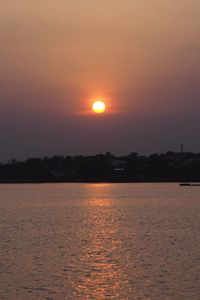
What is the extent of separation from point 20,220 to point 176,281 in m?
58.0

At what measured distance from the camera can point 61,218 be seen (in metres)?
102

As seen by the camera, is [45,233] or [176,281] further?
[45,233]

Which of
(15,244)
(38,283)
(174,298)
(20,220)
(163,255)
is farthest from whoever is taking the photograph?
(20,220)

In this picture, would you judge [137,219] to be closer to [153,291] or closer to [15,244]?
[15,244]

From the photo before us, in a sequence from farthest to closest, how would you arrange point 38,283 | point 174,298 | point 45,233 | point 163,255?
point 45,233 → point 163,255 → point 38,283 → point 174,298

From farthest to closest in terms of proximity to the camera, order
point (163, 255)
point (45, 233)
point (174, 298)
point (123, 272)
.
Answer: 1. point (45, 233)
2. point (163, 255)
3. point (123, 272)
4. point (174, 298)

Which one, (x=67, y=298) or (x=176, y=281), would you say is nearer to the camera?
(x=67, y=298)

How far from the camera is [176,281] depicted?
132ft

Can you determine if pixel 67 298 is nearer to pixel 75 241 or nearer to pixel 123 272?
pixel 123 272

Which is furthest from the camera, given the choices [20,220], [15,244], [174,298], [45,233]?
[20,220]

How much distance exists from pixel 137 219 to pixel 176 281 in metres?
57.1

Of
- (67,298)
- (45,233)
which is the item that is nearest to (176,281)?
(67,298)

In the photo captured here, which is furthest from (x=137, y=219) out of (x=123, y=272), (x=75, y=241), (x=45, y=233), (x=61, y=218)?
(x=123, y=272)

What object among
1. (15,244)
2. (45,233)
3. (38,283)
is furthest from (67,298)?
(45,233)
